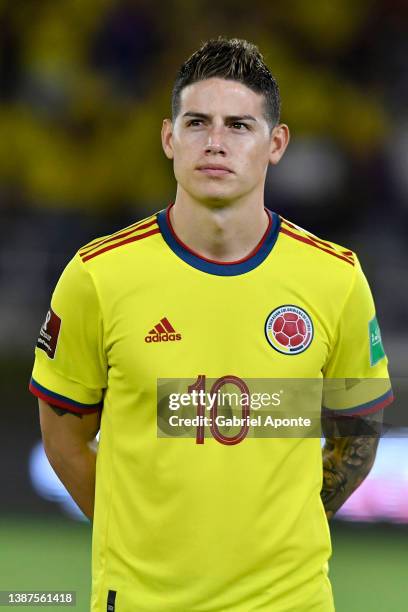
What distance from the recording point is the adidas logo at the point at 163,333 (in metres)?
2.47

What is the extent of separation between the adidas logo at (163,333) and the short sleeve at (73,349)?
13cm

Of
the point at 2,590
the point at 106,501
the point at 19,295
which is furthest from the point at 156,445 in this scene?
the point at 19,295

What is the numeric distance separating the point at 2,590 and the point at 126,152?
16.8 ft

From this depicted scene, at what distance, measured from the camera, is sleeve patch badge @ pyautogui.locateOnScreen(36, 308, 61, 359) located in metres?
2.60

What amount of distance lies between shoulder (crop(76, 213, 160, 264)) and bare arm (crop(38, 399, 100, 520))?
40cm

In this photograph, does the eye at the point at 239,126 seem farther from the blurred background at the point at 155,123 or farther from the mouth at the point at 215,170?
the blurred background at the point at 155,123

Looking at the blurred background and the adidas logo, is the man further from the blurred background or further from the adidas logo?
the blurred background

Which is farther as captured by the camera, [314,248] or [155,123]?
[155,123]

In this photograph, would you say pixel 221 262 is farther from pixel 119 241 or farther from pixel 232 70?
pixel 232 70

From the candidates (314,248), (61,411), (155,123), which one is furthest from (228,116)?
(155,123)

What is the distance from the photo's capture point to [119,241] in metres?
2.62

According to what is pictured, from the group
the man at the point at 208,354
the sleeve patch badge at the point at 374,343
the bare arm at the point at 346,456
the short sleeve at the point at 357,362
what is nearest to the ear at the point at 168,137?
the man at the point at 208,354

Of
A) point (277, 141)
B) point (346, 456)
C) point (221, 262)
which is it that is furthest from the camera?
point (346, 456)

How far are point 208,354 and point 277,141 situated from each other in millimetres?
559
